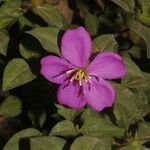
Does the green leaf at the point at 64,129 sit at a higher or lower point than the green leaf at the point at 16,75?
lower

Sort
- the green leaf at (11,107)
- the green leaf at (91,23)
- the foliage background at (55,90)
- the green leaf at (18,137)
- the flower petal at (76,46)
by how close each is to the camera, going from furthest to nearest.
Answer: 1. the green leaf at (91,23)
2. the green leaf at (11,107)
3. the green leaf at (18,137)
4. the foliage background at (55,90)
5. the flower petal at (76,46)

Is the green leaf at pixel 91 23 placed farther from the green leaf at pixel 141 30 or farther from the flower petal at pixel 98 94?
the flower petal at pixel 98 94

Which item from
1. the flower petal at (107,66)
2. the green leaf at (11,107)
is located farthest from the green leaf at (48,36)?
the green leaf at (11,107)

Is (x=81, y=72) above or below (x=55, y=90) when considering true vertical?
above

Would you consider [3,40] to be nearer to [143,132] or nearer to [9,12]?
[9,12]

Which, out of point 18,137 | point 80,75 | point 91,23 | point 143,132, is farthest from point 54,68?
point 91,23

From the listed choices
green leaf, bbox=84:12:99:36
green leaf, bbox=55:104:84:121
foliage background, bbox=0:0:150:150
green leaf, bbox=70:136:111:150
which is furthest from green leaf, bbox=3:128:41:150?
green leaf, bbox=84:12:99:36

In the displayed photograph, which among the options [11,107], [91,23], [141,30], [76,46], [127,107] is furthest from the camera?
[91,23]
